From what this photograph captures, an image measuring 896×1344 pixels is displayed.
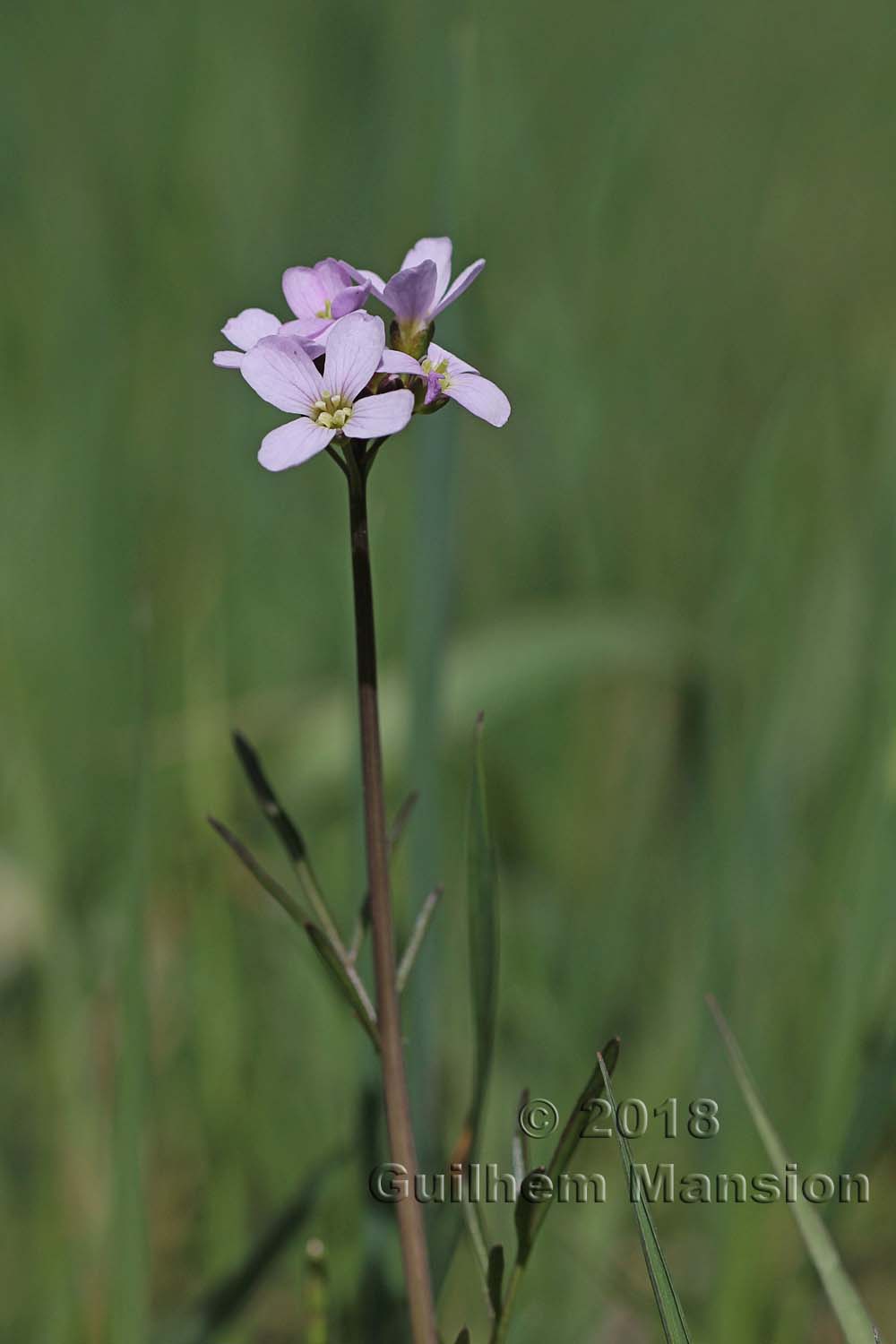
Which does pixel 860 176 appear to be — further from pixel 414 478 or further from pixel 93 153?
pixel 414 478

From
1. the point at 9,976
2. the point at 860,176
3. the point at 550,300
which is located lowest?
the point at 9,976

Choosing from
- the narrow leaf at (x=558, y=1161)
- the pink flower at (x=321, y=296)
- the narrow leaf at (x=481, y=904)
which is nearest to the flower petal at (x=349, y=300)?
the pink flower at (x=321, y=296)

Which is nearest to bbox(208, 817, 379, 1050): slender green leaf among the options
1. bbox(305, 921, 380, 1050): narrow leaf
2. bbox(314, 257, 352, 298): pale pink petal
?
bbox(305, 921, 380, 1050): narrow leaf

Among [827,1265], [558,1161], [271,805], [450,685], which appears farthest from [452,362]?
[450,685]

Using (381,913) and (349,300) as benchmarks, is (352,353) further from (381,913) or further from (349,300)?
(381,913)

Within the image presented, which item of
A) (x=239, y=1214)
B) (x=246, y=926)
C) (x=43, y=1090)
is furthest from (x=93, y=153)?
(x=239, y=1214)

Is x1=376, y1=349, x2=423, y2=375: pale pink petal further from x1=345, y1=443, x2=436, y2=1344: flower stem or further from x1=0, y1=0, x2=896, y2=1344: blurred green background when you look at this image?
x1=0, y1=0, x2=896, y2=1344: blurred green background

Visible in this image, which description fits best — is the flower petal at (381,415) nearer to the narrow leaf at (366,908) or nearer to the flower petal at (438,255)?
the flower petal at (438,255)
